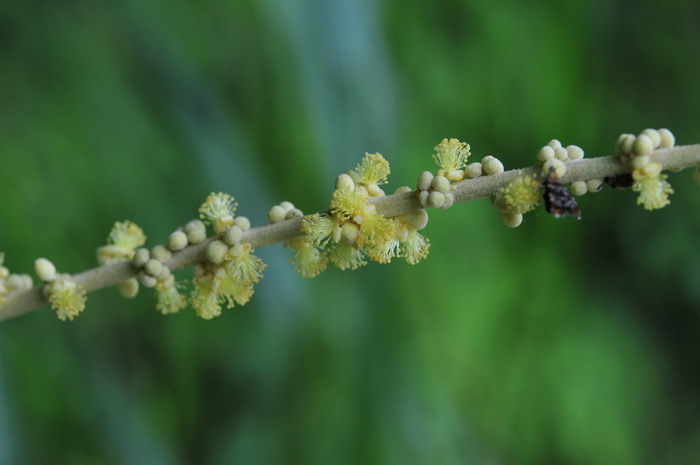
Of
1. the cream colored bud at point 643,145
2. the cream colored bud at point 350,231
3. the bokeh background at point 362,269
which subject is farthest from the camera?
the bokeh background at point 362,269

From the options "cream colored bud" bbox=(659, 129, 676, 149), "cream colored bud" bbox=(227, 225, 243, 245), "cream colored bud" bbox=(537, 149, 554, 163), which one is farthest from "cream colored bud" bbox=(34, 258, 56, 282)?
"cream colored bud" bbox=(659, 129, 676, 149)

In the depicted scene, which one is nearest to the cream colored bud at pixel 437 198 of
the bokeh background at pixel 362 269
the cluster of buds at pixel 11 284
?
the cluster of buds at pixel 11 284

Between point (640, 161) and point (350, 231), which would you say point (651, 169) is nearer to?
point (640, 161)

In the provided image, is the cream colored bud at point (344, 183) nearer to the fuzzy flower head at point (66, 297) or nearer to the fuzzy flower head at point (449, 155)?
the fuzzy flower head at point (449, 155)

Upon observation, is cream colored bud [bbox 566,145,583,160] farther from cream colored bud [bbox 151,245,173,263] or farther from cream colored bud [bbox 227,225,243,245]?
cream colored bud [bbox 151,245,173,263]

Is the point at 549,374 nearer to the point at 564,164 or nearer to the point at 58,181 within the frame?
the point at 564,164

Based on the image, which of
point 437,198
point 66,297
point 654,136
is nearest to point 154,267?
point 66,297

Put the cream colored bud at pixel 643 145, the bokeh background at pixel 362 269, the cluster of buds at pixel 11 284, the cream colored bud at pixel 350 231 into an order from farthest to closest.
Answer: the bokeh background at pixel 362 269
the cluster of buds at pixel 11 284
the cream colored bud at pixel 350 231
the cream colored bud at pixel 643 145
